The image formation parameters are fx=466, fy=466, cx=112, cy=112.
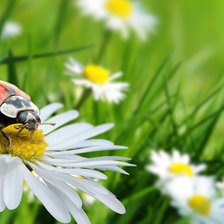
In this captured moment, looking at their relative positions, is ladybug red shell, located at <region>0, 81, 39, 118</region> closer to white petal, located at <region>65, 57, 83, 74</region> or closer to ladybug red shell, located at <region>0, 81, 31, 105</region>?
ladybug red shell, located at <region>0, 81, 31, 105</region>

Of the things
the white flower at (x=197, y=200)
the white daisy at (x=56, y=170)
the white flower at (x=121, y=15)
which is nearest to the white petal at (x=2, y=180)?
the white daisy at (x=56, y=170)

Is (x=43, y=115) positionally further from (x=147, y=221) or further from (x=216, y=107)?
(x=216, y=107)


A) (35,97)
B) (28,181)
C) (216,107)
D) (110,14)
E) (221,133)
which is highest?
(110,14)

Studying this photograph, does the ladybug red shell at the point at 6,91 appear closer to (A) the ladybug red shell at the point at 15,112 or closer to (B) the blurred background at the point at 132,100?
(A) the ladybug red shell at the point at 15,112

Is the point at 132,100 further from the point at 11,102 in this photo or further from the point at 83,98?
the point at 11,102

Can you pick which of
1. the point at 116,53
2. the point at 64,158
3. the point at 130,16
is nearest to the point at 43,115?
the point at 64,158
